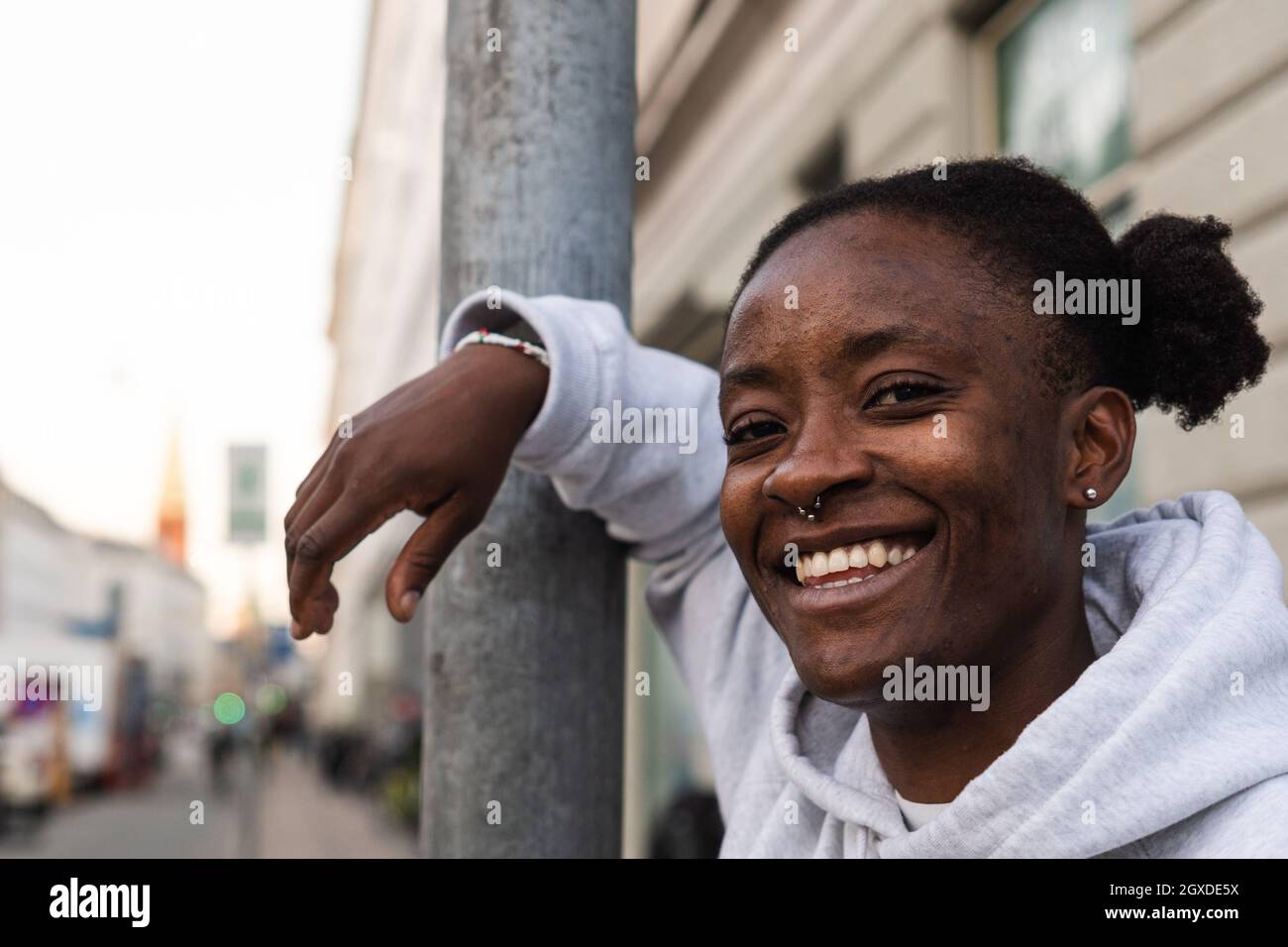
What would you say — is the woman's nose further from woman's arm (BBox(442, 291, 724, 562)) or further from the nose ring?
woman's arm (BBox(442, 291, 724, 562))

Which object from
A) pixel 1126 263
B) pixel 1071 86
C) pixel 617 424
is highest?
pixel 1071 86

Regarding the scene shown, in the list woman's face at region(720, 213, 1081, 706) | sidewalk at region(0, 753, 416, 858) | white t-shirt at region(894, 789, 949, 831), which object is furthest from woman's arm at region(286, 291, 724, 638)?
sidewalk at region(0, 753, 416, 858)

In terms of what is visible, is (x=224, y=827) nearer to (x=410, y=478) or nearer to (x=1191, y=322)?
(x=410, y=478)

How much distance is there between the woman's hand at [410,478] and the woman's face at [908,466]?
1.17 ft

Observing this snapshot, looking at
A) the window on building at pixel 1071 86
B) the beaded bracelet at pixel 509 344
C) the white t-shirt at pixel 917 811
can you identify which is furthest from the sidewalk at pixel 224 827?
the white t-shirt at pixel 917 811

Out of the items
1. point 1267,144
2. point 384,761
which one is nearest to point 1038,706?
point 1267,144

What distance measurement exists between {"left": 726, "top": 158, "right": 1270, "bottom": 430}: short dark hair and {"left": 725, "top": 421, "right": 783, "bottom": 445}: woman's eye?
19 centimetres

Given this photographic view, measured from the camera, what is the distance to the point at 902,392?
1521mm

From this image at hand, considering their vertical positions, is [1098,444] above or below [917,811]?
above

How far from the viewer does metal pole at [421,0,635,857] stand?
1800mm

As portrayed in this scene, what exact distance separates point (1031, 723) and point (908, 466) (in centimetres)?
30

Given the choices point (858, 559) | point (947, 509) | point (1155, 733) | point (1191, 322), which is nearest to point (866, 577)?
point (858, 559)

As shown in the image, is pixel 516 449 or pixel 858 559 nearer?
pixel 858 559

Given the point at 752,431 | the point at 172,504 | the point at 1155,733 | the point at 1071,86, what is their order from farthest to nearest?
the point at 172,504 → the point at 1071,86 → the point at 752,431 → the point at 1155,733
